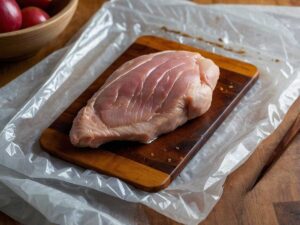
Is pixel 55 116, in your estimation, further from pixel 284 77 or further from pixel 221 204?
pixel 284 77

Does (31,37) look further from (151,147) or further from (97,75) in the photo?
(151,147)

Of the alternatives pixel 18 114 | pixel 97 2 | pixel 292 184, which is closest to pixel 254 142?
pixel 292 184

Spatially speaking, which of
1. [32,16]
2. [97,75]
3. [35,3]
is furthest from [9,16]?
[97,75]

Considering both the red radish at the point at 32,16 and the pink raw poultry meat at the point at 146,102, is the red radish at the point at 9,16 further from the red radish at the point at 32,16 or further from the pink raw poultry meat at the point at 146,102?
the pink raw poultry meat at the point at 146,102

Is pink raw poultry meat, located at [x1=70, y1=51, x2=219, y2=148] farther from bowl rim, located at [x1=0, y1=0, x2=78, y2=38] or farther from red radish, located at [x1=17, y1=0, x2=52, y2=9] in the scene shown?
red radish, located at [x1=17, y1=0, x2=52, y2=9]

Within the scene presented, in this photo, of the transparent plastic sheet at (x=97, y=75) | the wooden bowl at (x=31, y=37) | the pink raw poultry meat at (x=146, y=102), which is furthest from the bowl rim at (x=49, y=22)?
the pink raw poultry meat at (x=146, y=102)
